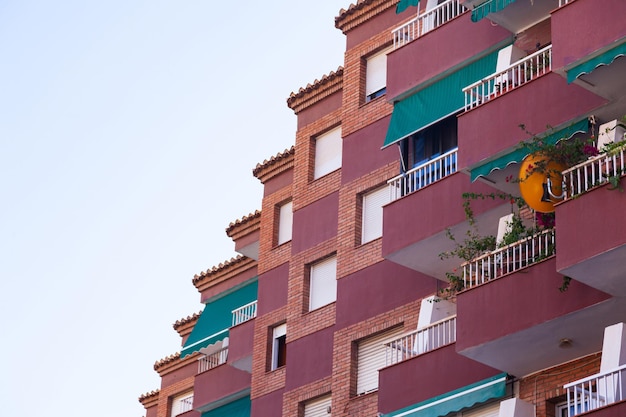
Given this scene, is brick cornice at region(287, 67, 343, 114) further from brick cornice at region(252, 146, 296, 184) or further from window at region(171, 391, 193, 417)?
window at region(171, 391, 193, 417)

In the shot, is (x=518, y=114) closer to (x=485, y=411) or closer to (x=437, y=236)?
(x=437, y=236)

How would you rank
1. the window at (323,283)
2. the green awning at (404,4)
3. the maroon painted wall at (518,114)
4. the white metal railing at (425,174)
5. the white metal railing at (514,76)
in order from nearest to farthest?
1. the maroon painted wall at (518,114)
2. the white metal railing at (514,76)
3. the white metal railing at (425,174)
4. the green awning at (404,4)
5. the window at (323,283)

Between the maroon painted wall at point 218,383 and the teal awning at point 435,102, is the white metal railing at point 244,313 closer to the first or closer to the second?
the maroon painted wall at point 218,383

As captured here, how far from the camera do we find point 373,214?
34.9 metres

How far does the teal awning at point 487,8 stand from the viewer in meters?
30.1

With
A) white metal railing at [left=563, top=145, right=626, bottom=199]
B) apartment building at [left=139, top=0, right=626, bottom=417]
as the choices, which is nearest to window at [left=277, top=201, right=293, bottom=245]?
apartment building at [left=139, top=0, right=626, bottom=417]

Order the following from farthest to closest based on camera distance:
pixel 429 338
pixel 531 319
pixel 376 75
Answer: pixel 376 75 → pixel 429 338 → pixel 531 319

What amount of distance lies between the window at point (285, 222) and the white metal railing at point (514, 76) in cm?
924

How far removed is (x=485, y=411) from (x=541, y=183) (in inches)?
174

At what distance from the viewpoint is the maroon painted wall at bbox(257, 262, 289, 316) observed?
37688 millimetres

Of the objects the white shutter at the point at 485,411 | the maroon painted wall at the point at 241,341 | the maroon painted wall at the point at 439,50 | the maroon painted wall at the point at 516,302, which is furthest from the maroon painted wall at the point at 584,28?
the maroon painted wall at the point at 241,341

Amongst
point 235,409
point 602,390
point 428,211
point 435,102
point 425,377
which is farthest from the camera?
point 235,409

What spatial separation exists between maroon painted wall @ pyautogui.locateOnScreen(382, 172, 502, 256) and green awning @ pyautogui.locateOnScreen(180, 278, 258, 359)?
407 inches

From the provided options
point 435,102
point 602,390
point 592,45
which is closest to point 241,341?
point 435,102
